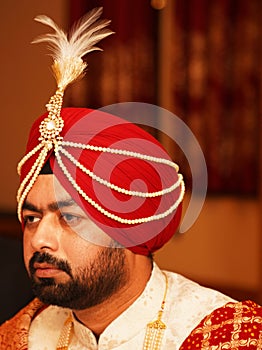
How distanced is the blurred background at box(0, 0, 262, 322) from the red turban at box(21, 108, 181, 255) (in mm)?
2608

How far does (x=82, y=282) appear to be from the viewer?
1.57m

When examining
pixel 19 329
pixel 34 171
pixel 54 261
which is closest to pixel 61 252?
pixel 54 261

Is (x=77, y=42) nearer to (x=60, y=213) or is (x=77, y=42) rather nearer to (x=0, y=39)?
(x=60, y=213)

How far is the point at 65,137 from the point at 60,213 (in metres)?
0.14

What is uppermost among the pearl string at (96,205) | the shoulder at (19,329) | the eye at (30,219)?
the pearl string at (96,205)

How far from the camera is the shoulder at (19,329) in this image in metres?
1.84

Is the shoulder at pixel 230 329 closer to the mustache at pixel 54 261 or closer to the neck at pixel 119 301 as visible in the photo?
the neck at pixel 119 301

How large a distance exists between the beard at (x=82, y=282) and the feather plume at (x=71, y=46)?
336 mm

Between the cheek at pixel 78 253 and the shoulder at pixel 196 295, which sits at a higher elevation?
the cheek at pixel 78 253

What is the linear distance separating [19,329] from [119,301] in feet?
0.99

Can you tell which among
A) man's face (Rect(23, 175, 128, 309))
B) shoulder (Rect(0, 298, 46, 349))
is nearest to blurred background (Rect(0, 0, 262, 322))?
shoulder (Rect(0, 298, 46, 349))

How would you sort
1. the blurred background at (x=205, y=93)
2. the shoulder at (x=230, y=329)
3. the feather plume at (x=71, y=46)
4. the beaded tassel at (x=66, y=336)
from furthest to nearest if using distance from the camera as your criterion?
the blurred background at (x=205, y=93)
the beaded tassel at (x=66, y=336)
the feather plume at (x=71, y=46)
the shoulder at (x=230, y=329)

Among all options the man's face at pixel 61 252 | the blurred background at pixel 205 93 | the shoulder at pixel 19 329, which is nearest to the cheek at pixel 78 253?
the man's face at pixel 61 252

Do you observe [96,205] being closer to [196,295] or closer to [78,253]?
[78,253]
